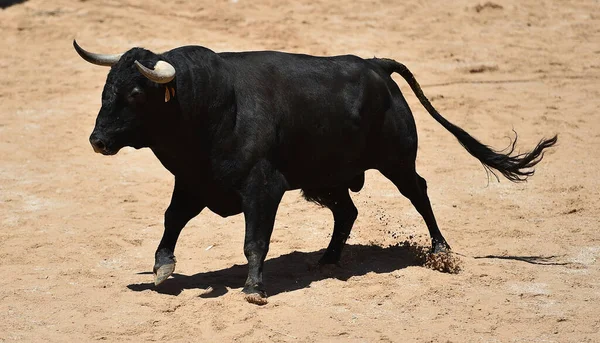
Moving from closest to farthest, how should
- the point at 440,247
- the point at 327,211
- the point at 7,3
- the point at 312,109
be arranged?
the point at 312,109 → the point at 440,247 → the point at 327,211 → the point at 7,3

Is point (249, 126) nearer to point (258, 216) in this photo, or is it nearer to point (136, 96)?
point (258, 216)

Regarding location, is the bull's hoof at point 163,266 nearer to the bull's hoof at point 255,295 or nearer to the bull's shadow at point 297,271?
the bull's shadow at point 297,271

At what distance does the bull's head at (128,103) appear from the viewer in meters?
7.18

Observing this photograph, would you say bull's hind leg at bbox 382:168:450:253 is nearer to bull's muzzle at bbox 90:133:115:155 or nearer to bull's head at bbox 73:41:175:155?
bull's head at bbox 73:41:175:155

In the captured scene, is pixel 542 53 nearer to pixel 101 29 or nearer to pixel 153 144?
pixel 101 29

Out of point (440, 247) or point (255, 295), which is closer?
point (255, 295)

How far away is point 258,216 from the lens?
7473mm

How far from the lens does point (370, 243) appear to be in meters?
9.04

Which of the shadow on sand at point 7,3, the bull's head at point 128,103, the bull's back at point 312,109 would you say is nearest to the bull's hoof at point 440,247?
the bull's back at point 312,109

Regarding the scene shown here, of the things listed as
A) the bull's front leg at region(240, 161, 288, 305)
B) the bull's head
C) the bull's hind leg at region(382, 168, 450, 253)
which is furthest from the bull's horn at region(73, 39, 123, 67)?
the bull's hind leg at region(382, 168, 450, 253)

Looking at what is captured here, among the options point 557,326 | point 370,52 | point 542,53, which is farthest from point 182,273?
point 542,53

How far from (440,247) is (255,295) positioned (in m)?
1.87

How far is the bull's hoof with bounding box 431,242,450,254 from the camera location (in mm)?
8484

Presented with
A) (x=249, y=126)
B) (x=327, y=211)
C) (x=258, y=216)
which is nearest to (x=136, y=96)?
(x=249, y=126)
